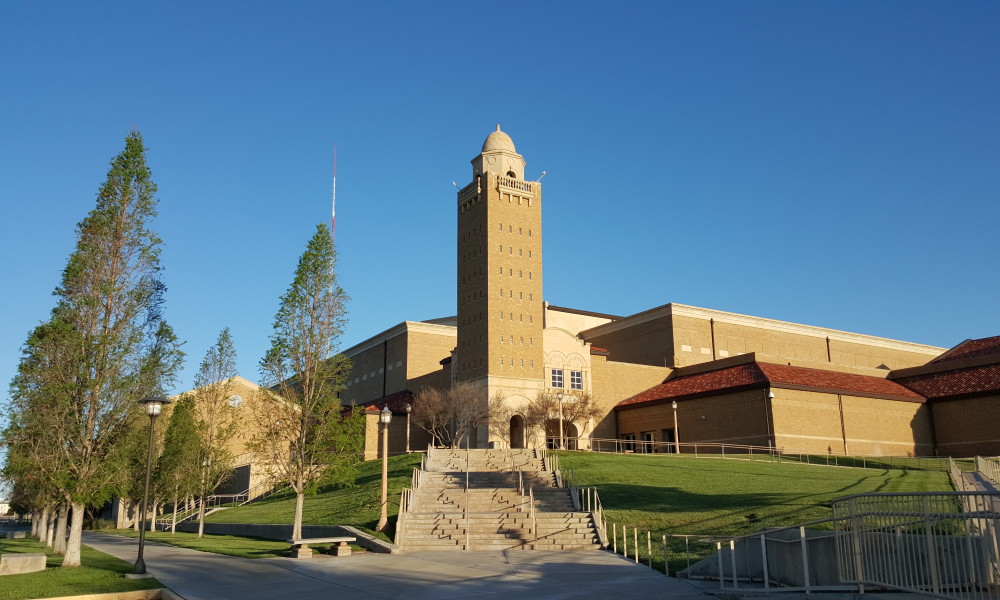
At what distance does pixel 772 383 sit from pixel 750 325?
29.2 m

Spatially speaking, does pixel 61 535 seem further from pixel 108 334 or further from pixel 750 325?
pixel 750 325

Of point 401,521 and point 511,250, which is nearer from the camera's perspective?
point 401,521

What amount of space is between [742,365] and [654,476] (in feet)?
84.3

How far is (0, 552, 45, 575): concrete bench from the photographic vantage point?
18.5m

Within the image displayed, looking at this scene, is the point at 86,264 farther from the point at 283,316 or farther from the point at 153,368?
the point at 283,316

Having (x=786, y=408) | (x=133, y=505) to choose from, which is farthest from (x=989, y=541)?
(x=133, y=505)

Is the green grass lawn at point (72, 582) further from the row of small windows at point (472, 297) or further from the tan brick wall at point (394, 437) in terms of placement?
the row of small windows at point (472, 297)

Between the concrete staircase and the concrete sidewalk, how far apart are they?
155cm

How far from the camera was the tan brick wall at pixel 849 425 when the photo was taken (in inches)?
2007

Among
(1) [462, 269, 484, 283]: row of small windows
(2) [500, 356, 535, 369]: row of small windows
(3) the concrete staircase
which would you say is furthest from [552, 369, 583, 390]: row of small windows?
(3) the concrete staircase

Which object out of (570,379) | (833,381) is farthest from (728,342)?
(570,379)

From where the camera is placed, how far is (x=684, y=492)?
29.8 metres

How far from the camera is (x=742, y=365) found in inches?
2244

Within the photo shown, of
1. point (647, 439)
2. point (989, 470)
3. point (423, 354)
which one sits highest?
point (423, 354)
